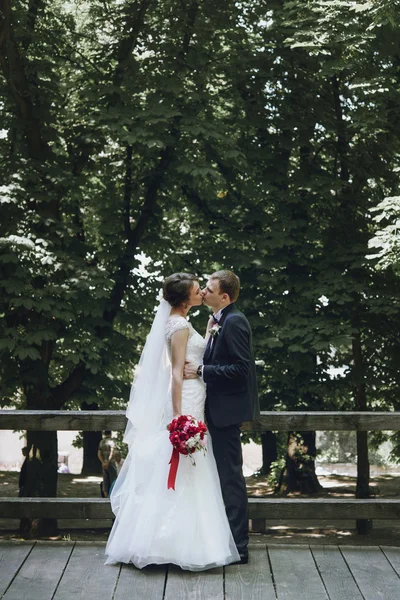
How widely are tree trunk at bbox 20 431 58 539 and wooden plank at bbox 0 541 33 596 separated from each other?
28.7ft

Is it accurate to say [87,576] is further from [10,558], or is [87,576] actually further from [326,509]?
[326,509]

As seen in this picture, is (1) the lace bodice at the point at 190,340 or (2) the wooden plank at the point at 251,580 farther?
(1) the lace bodice at the point at 190,340

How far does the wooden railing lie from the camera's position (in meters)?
5.70

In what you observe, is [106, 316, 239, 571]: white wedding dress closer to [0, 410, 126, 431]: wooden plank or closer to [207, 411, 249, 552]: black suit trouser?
[207, 411, 249, 552]: black suit trouser

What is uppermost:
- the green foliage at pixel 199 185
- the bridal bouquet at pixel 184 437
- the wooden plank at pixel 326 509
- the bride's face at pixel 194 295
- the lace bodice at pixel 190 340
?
the green foliage at pixel 199 185

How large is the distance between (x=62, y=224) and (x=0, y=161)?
4.76ft

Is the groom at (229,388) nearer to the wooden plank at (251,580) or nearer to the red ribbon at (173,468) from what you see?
the wooden plank at (251,580)

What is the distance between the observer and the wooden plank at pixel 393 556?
519cm

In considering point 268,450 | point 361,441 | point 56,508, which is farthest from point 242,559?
point 268,450

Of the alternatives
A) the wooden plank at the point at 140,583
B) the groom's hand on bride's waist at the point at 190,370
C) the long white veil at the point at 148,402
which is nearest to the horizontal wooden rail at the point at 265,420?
the long white veil at the point at 148,402

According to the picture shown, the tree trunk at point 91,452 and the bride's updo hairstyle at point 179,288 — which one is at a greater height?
the bride's updo hairstyle at point 179,288

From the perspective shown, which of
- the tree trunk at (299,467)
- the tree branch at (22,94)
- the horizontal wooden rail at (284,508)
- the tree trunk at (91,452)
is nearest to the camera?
the horizontal wooden rail at (284,508)

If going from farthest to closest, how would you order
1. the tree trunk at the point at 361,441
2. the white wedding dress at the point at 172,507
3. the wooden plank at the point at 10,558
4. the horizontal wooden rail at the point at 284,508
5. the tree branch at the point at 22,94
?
the tree trunk at the point at 361,441
the tree branch at the point at 22,94
the horizontal wooden rail at the point at 284,508
the white wedding dress at the point at 172,507
the wooden plank at the point at 10,558

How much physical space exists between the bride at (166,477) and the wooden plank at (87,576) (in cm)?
12
